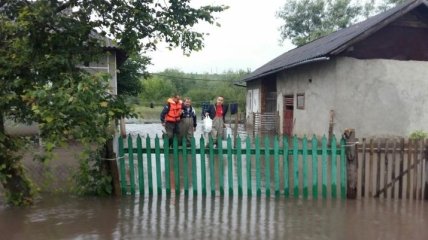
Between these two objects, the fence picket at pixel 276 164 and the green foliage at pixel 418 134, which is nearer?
the fence picket at pixel 276 164

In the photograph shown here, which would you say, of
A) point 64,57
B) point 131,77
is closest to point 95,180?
point 64,57

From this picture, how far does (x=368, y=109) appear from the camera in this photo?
15680mm

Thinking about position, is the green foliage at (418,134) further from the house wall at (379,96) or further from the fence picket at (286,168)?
the fence picket at (286,168)

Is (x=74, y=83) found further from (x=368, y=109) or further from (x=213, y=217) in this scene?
(x=368, y=109)

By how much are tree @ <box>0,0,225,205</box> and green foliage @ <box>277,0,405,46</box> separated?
3295 cm

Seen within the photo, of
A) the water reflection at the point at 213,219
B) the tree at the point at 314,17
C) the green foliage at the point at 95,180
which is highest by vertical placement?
the tree at the point at 314,17

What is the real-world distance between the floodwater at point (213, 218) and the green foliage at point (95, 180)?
17 cm

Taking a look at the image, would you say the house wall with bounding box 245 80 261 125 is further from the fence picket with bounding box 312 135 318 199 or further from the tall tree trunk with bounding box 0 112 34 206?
the tall tree trunk with bounding box 0 112 34 206

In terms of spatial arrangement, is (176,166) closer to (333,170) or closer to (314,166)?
(314,166)

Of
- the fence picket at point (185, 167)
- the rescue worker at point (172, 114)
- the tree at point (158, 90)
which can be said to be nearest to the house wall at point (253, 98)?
the rescue worker at point (172, 114)

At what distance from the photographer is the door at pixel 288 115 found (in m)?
20.9

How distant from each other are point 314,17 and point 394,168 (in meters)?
34.6

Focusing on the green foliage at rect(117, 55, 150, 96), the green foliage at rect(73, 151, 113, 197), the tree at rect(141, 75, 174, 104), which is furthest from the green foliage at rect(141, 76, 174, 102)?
the green foliage at rect(73, 151, 113, 197)

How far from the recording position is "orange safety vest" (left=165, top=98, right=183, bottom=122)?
12.1m
